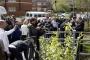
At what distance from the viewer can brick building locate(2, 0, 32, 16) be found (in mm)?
90050

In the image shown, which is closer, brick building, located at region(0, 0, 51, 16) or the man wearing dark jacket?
the man wearing dark jacket

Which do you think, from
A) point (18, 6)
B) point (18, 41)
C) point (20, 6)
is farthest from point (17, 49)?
point (18, 6)

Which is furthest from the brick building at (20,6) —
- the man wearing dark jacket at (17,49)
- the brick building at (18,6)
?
the man wearing dark jacket at (17,49)

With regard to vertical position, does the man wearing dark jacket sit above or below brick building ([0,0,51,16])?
above

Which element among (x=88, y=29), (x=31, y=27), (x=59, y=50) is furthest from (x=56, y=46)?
(x=88, y=29)

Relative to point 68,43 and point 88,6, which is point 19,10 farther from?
point 68,43

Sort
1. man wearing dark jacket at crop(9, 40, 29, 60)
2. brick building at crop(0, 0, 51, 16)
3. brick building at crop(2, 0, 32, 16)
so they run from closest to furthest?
man wearing dark jacket at crop(9, 40, 29, 60)
brick building at crop(0, 0, 51, 16)
brick building at crop(2, 0, 32, 16)

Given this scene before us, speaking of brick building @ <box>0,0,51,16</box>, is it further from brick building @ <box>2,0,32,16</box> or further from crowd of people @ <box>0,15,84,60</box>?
crowd of people @ <box>0,15,84,60</box>

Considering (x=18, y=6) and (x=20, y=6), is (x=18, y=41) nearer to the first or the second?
(x=20, y=6)

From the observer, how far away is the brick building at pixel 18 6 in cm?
9005

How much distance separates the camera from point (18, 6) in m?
94.7

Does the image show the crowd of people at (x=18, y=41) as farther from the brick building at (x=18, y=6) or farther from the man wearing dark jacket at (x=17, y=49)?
the brick building at (x=18, y=6)

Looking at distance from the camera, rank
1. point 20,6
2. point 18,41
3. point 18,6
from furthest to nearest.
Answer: point 18,6
point 20,6
point 18,41

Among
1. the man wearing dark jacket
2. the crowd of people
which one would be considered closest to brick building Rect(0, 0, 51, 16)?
the crowd of people
